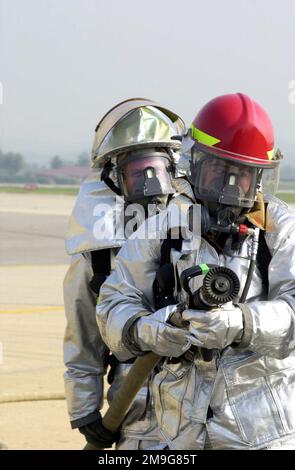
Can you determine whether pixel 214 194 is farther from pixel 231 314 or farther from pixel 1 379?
pixel 1 379

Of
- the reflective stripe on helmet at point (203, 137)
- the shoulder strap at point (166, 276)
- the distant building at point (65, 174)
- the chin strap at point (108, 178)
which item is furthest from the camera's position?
the distant building at point (65, 174)

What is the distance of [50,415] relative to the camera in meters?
6.83

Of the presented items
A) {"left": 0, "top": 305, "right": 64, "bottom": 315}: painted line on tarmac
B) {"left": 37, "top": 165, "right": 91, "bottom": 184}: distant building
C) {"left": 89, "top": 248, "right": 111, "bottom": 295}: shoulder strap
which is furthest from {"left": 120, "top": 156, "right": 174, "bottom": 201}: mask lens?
{"left": 37, "top": 165, "right": 91, "bottom": 184}: distant building

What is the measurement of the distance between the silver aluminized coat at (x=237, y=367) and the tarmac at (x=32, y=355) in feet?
9.12

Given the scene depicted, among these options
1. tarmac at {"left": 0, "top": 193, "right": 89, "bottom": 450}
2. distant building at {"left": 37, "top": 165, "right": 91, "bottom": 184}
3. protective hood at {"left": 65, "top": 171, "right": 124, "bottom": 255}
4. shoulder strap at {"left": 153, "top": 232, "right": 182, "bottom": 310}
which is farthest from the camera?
distant building at {"left": 37, "top": 165, "right": 91, "bottom": 184}

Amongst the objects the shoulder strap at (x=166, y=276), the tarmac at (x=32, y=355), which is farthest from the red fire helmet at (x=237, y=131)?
the tarmac at (x=32, y=355)

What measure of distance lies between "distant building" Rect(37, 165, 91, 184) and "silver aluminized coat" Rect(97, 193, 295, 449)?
114674mm

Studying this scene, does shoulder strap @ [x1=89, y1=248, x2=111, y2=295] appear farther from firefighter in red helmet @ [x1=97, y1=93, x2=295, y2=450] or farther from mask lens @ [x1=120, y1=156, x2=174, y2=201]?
firefighter in red helmet @ [x1=97, y1=93, x2=295, y2=450]

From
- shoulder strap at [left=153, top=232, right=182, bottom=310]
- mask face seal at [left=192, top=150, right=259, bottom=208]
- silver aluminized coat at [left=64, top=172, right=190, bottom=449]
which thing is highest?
mask face seal at [left=192, top=150, right=259, bottom=208]

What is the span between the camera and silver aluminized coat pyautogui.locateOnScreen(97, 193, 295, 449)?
10.8ft

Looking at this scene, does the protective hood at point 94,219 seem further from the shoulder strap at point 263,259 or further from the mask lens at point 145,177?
the shoulder strap at point 263,259

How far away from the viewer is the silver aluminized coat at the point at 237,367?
10.8 feet

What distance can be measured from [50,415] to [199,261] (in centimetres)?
368

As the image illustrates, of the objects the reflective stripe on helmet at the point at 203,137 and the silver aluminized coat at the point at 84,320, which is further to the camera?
the silver aluminized coat at the point at 84,320
